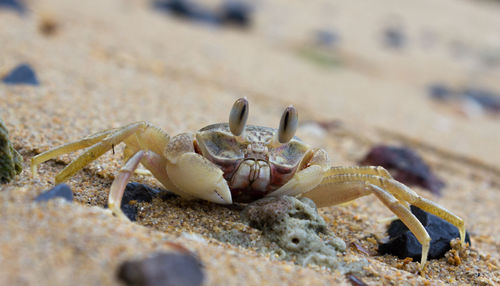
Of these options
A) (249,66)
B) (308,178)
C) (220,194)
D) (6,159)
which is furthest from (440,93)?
(6,159)

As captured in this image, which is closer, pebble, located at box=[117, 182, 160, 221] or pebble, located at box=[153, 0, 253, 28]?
pebble, located at box=[117, 182, 160, 221]

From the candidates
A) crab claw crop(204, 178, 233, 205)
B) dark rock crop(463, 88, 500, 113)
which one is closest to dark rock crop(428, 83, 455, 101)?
dark rock crop(463, 88, 500, 113)

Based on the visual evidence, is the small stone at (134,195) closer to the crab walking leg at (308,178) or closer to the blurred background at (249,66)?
the crab walking leg at (308,178)

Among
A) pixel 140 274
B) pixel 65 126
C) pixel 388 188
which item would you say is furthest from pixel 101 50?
pixel 140 274

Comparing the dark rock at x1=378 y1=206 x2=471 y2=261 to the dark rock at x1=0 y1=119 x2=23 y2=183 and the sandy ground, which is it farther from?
the dark rock at x1=0 y1=119 x2=23 y2=183

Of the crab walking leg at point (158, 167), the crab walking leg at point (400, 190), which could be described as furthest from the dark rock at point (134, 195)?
the crab walking leg at point (400, 190)

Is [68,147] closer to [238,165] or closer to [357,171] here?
[238,165]

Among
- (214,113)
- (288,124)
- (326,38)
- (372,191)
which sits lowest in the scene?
(214,113)
